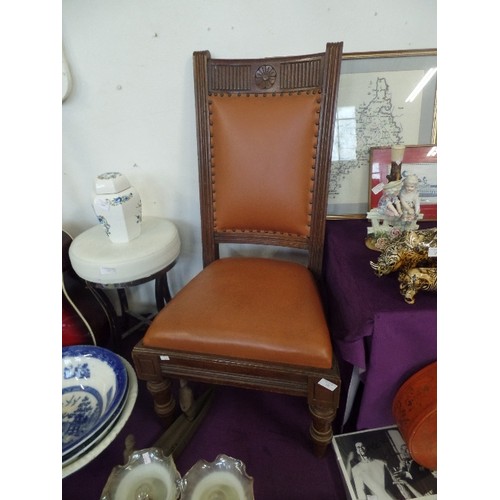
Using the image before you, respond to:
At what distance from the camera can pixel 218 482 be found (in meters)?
0.53

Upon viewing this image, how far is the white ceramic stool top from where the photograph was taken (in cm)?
95

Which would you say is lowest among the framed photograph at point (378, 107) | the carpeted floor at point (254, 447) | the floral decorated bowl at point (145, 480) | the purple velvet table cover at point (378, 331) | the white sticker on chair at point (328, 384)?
the carpeted floor at point (254, 447)

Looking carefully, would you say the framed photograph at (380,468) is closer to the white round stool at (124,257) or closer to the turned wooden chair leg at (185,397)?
the turned wooden chair leg at (185,397)

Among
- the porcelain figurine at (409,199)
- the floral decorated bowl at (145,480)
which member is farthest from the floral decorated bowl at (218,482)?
the porcelain figurine at (409,199)

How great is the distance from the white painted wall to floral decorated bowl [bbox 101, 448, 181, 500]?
95 cm

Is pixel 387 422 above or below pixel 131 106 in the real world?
below

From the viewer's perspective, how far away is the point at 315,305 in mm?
833

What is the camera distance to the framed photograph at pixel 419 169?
3.47 feet

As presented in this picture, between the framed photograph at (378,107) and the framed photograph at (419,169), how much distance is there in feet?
0.15

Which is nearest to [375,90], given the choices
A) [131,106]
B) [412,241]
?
[412,241]

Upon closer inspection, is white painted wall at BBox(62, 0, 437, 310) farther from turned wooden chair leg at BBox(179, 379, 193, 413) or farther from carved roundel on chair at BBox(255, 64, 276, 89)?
turned wooden chair leg at BBox(179, 379, 193, 413)

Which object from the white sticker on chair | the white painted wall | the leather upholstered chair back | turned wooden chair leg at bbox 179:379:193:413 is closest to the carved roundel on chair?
the leather upholstered chair back
